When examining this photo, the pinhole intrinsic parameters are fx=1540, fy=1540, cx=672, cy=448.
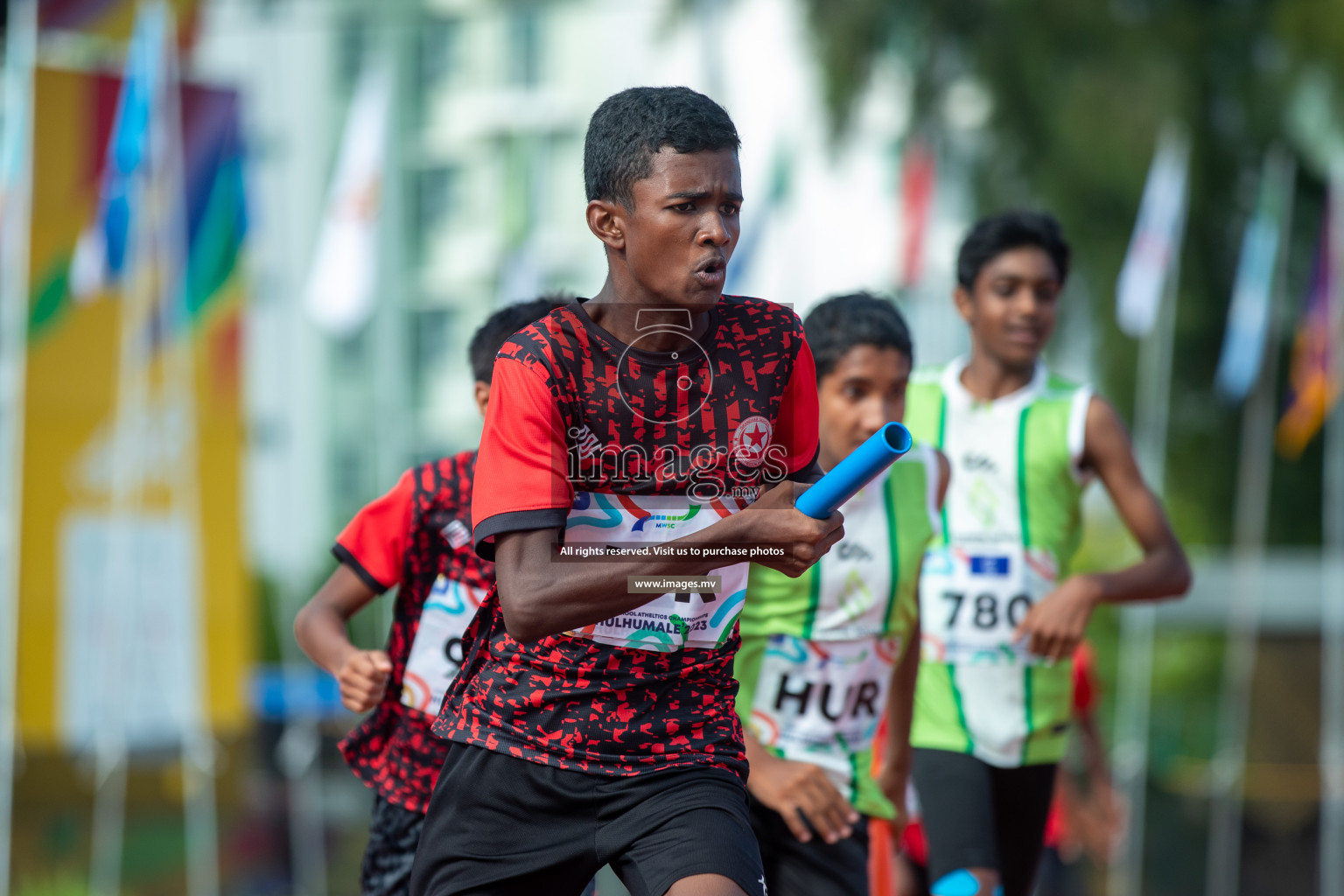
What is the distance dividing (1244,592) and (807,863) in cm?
894

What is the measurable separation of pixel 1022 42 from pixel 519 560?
11573mm

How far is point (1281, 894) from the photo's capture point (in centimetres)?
1187

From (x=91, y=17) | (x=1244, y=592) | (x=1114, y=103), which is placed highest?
(x=1114, y=103)

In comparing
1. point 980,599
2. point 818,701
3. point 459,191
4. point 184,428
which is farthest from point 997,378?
point 459,191

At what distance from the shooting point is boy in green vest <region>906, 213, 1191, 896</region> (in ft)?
13.6

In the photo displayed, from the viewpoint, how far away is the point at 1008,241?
174 inches

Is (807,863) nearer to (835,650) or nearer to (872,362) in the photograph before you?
(835,650)

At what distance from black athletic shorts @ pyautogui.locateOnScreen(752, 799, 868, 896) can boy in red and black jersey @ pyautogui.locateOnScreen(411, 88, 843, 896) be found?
0.98m

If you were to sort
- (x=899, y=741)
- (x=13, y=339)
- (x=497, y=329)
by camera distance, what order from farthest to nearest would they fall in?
(x=13, y=339) → (x=899, y=741) → (x=497, y=329)

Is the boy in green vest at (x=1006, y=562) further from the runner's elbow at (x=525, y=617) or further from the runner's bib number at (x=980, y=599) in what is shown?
the runner's elbow at (x=525, y=617)

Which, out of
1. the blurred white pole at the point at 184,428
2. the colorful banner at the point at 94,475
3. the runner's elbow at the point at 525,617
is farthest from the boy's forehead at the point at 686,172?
the blurred white pole at the point at 184,428

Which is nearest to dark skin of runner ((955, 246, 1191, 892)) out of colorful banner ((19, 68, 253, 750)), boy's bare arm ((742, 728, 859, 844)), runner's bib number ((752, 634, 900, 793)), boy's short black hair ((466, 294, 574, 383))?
runner's bib number ((752, 634, 900, 793))

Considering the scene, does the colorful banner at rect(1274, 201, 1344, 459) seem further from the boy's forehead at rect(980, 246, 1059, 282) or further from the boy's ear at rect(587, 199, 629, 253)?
the boy's ear at rect(587, 199, 629, 253)

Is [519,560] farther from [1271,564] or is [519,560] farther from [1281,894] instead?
[1271,564]
